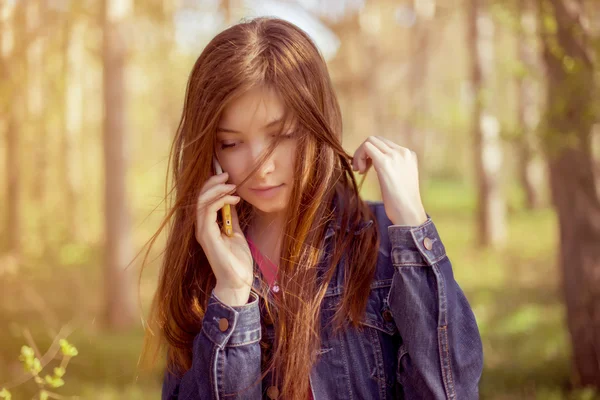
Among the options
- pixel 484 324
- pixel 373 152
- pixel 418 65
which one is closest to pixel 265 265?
pixel 373 152

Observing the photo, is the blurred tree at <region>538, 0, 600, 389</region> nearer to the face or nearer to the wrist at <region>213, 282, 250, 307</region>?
the face

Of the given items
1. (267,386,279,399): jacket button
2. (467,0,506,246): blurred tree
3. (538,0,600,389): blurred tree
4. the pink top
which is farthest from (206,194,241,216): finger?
(467,0,506,246): blurred tree

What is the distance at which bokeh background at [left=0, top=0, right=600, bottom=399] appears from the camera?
440cm

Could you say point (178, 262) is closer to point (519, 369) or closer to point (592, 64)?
point (592, 64)

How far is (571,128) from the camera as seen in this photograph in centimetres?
415

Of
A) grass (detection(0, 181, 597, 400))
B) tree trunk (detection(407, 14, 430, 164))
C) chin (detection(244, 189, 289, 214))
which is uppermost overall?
tree trunk (detection(407, 14, 430, 164))

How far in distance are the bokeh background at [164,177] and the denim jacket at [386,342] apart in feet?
1.42

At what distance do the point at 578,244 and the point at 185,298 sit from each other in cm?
335

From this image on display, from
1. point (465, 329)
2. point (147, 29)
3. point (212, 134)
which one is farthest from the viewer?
point (147, 29)

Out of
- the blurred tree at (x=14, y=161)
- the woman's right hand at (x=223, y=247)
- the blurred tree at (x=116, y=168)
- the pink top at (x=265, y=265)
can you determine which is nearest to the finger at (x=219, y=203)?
the woman's right hand at (x=223, y=247)

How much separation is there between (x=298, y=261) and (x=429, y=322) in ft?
1.54

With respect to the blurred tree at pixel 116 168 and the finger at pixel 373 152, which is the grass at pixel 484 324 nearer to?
the blurred tree at pixel 116 168

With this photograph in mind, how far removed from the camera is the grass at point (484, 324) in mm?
5266

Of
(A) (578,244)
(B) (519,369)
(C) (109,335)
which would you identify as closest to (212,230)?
(A) (578,244)
